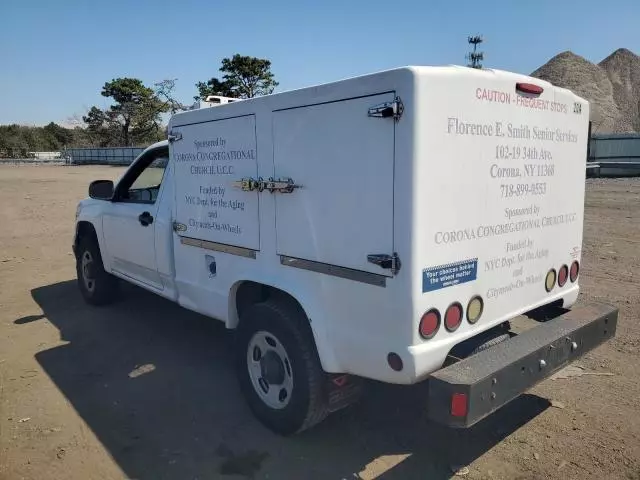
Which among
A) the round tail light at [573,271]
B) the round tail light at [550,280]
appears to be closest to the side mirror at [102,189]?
the round tail light at [550,280]

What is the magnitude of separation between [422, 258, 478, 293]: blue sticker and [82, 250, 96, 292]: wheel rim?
487 cm

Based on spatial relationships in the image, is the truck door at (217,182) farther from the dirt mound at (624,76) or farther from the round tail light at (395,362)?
the dirt mound at (624,76)

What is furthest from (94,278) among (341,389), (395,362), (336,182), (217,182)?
(395,362)

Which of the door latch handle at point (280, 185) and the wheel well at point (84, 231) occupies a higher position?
the door latch handle at point (280, 185)

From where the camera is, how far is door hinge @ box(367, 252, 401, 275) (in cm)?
269

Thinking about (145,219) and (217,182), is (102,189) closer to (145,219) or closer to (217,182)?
(145,219)

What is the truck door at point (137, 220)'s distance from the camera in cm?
499

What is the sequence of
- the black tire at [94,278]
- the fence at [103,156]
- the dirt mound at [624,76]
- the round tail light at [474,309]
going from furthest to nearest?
the dirt mound at [624,76]
the fence at [103,156]
the black tire at [94,278]
the round tail light at [474,309]

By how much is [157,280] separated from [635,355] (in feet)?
14.2

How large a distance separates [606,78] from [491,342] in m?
106

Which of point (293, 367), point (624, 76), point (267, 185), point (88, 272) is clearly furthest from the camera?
point (624, 76)

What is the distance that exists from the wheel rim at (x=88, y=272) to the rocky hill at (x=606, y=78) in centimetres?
8051

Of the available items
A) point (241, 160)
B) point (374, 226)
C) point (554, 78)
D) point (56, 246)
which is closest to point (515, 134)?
point (374, 226)

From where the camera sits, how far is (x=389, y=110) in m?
2.63
